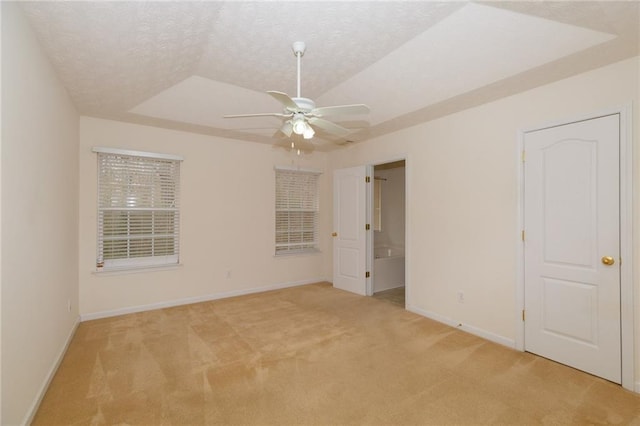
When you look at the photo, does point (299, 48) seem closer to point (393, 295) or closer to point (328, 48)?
point (328, 48)

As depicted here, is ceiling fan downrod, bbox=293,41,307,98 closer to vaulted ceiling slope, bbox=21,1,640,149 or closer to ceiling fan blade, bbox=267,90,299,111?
vaulted ceiling slope, bbox=21,1,640,149

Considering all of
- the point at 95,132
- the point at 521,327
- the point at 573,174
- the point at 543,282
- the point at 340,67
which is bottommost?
the point at 521,327

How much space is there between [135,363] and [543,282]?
12.7 ft

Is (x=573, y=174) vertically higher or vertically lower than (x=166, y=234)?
higher

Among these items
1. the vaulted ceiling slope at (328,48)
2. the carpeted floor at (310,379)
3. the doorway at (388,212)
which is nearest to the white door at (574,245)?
the carpeted floor at (310,379)

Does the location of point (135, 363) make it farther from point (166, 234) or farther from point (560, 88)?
point (560, 88)

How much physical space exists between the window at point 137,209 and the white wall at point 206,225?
11 cm

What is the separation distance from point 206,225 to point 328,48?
3.30m

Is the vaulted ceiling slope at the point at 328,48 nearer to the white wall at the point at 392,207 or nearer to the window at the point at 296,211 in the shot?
the window at the point at 296,211

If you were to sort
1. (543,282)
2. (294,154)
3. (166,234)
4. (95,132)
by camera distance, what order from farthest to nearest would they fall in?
1. (294,154)
2. (166,234)
3. (95,132)
4. (543,282)

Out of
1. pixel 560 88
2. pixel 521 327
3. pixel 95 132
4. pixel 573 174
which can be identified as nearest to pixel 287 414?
pixel 521 327

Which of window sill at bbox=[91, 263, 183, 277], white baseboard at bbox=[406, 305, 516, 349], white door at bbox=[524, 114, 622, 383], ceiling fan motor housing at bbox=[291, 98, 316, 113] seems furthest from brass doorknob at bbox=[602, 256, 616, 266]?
window sill at bbox=[91, 263, 183, 277]

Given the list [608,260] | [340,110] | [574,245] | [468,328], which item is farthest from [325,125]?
[468,328]

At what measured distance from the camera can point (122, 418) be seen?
198cm
